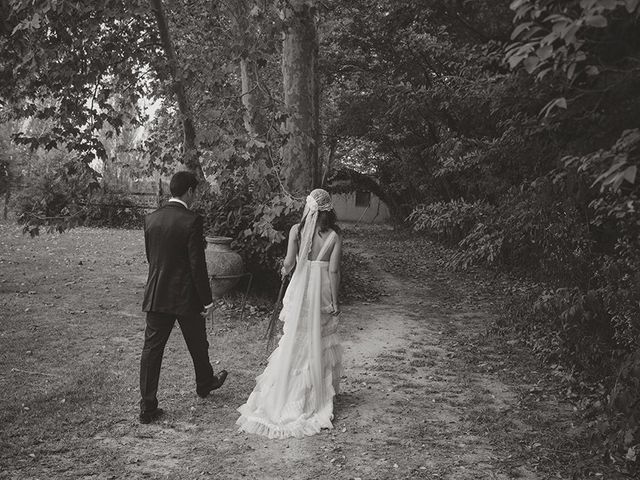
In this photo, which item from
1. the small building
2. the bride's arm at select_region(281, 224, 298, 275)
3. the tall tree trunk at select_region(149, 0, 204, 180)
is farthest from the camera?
the small building

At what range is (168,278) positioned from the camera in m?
5.60

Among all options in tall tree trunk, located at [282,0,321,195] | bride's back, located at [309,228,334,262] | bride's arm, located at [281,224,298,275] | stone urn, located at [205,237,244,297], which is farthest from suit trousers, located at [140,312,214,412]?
tall tree trunk, located at [282,0,321,195]

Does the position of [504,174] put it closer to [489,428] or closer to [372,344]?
[372,344]

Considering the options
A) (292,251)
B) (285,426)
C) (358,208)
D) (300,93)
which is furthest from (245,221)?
(358,208)

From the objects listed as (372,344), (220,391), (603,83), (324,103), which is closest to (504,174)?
(372,344)

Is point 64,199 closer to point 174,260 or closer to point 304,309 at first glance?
point 174,260

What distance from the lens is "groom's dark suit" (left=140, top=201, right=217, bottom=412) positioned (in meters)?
5.55

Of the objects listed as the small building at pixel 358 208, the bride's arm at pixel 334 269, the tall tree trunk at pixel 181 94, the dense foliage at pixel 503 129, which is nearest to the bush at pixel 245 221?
A: the dense foliage at pixel 503 129

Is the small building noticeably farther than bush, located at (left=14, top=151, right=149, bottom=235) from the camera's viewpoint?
Yes

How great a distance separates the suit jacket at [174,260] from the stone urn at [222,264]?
13.8 ft

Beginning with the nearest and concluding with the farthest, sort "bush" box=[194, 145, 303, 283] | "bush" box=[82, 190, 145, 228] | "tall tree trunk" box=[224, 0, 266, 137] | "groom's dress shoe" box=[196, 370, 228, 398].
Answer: "groom's dress shoe" box=[196, 370, 228, 398] → "tall tree trunk" box=[224, 0, 266, 137] → "bush" box=[194, 145, 303, 283] → "bush" box=[82, 190, 145, 228]

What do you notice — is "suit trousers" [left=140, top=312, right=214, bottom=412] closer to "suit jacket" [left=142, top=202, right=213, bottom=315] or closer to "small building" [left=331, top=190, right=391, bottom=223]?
"suit jacket" [left=142, top=202, right=213, bottom=315]

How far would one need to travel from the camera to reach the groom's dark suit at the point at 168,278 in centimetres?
555

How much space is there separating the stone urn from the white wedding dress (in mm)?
4024
